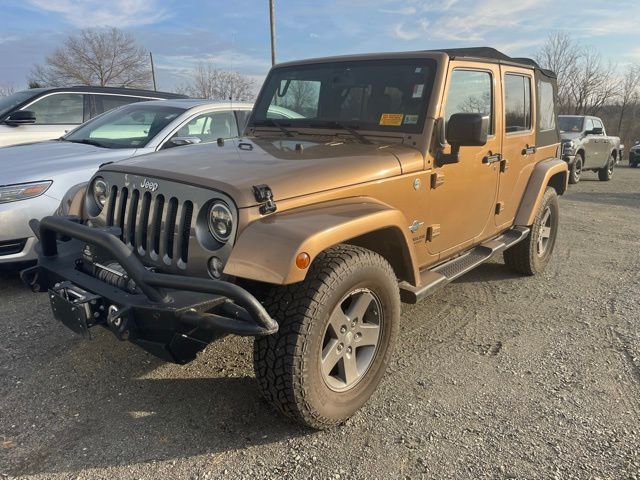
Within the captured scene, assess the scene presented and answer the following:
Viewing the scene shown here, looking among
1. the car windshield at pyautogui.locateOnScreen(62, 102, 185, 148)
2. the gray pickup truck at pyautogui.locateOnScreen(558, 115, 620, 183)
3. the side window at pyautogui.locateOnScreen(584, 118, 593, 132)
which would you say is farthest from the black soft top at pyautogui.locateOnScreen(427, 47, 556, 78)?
the side window at pyautogui.locateOnScreen(584, 118, 593, 132)

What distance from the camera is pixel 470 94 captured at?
3660mm

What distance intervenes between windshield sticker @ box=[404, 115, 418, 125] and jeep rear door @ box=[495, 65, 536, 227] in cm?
114

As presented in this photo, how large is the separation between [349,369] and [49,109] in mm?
5993

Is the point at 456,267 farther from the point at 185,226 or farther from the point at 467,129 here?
the point at 185,226

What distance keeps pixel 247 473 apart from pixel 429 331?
1.91 m

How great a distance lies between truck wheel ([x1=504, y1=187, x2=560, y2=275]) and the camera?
15.9ft

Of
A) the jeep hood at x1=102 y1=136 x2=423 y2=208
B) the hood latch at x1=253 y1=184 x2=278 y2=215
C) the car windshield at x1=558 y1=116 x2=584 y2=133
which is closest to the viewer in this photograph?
the hood latch at x1=253 y1=184 x2=278 y2=215

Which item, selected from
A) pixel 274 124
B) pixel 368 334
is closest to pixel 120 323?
pixel 368 334

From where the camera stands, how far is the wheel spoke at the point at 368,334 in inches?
107

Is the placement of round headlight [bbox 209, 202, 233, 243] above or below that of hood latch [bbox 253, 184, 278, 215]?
below

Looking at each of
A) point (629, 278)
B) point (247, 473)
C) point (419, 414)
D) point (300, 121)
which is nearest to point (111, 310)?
point (247, 473)

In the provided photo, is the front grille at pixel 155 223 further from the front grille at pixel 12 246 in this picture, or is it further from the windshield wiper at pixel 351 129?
the front grille at pixel 12 246

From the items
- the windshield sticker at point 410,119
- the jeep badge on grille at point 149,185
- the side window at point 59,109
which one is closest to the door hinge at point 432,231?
the windshield sticker at point 410,119

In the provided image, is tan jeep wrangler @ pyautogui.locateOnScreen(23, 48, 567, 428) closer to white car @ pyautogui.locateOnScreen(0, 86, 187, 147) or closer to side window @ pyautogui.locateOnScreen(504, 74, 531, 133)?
side window @ pyautogui.locateOnScreen(504, 74, 531, 133)
